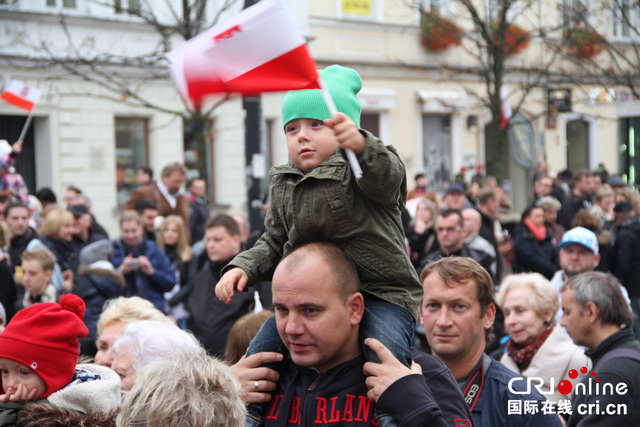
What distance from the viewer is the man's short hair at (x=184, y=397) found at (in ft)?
8.09

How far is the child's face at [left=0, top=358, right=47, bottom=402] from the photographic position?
3.23m

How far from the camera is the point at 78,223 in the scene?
8.95 meters

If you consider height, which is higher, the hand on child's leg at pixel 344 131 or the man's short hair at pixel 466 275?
the hand on child's leg at pixel 344 131

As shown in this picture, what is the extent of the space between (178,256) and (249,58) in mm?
6221

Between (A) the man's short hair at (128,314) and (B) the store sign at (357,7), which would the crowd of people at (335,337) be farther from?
(B) the store sign at (357,7)

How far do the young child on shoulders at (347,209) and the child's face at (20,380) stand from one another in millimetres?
896

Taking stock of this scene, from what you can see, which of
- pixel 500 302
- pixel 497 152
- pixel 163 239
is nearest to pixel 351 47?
pixel 497 152

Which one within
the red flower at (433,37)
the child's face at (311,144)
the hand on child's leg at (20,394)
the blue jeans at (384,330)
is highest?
the red flower at (433,37)

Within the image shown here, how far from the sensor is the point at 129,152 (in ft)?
63.2

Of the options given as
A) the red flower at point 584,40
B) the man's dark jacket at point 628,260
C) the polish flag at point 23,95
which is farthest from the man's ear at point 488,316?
the red flower at point 584,40

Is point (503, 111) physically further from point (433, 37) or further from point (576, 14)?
point (433, 37)

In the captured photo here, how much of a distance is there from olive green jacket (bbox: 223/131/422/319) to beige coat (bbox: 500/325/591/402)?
2370 millimetres

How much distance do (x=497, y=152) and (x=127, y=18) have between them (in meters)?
8.70

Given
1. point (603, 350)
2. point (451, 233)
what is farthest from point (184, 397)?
point (451, 233)
